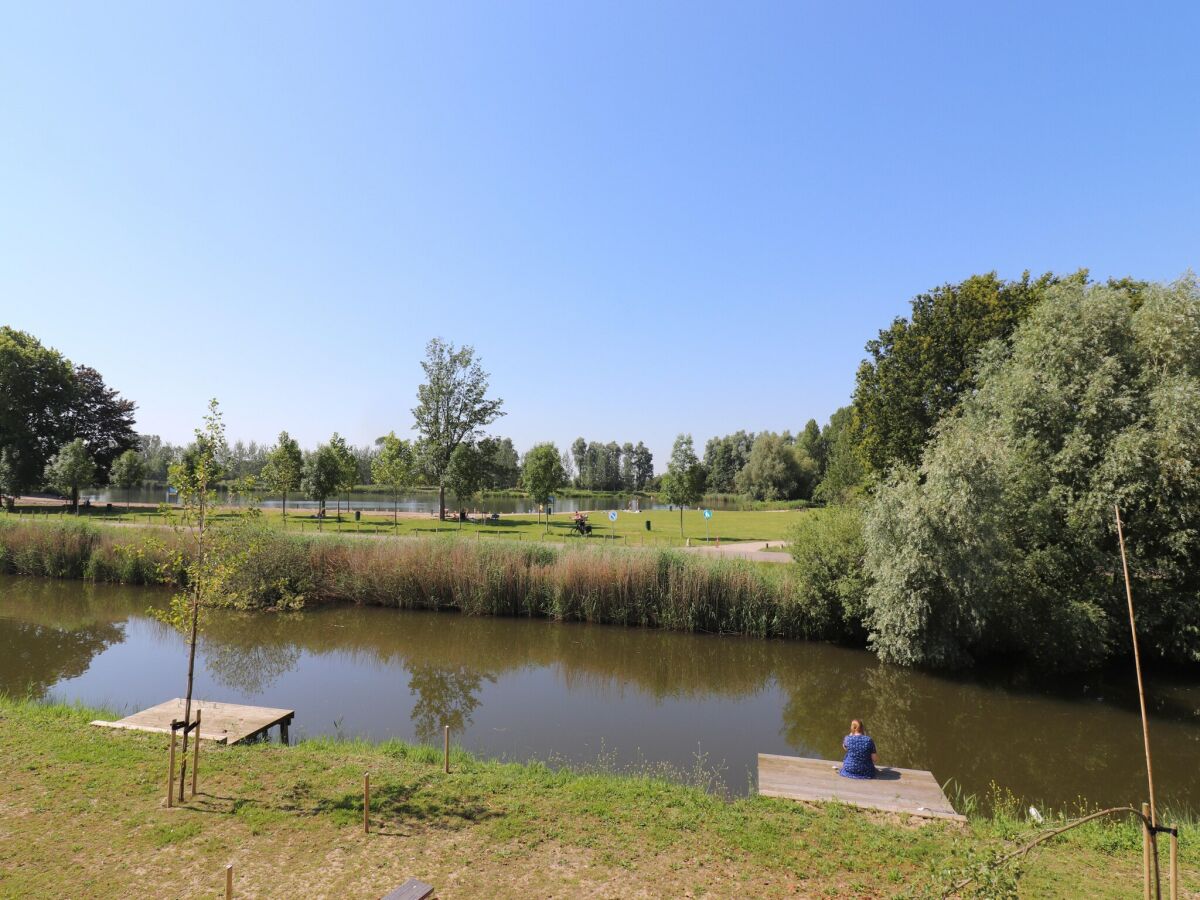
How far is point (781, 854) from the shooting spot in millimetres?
7445

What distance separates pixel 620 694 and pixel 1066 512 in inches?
531

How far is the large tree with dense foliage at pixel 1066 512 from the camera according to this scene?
53.1 ft

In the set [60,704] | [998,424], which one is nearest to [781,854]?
[60,704]

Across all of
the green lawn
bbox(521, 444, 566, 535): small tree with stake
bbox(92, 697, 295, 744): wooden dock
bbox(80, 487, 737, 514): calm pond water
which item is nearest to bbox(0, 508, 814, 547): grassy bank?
the green lawn

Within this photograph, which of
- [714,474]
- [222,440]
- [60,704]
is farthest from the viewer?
[714,474]

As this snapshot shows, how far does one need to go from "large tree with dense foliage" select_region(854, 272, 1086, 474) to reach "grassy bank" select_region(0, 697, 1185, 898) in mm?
21550

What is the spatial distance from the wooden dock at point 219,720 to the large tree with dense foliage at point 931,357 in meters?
25.5

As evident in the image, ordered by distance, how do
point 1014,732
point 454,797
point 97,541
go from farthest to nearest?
point 97,541
point 1014,732
point 454,797

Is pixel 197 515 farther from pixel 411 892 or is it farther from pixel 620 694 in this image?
pixel 620 694

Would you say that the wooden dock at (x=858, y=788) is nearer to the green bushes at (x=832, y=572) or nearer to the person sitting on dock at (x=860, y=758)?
the person sitting on dock at (x=860, y=758)

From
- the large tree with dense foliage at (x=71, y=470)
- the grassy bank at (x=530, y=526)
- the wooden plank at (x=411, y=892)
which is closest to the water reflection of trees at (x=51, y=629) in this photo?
the grassy bank at (x=530, y=526)

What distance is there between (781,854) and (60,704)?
14.3 m

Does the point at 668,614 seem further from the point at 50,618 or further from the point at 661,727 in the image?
the point at 50,618

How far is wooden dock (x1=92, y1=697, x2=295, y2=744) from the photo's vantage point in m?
11.0
